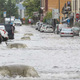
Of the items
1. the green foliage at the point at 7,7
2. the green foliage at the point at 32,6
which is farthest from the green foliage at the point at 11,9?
the green foliage at the point at 32,6

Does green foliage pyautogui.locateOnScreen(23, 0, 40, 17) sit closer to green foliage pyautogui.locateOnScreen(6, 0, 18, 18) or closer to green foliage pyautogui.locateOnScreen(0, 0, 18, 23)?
green foliage pyautogui.locateOnScreen(0, 0, 18, 23)

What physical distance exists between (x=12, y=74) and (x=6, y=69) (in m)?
0.25

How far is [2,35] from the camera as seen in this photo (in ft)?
103

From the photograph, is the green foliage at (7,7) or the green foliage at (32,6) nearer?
the green foliage at (32,6)

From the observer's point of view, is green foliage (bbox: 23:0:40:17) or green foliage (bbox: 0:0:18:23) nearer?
green foliage (bbox: 23:0:40:17)

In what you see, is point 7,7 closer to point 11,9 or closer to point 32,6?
point 11,9

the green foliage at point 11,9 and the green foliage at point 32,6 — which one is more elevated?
the green foliage at point 32,6

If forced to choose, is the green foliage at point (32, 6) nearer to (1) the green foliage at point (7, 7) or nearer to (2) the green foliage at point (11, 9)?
(1) the green foliage at point (7, 7)

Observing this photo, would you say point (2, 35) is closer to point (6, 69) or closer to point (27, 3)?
point (6, 69)

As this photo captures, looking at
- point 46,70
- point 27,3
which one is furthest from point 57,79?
point 27,3

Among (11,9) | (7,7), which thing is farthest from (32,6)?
(7,7)

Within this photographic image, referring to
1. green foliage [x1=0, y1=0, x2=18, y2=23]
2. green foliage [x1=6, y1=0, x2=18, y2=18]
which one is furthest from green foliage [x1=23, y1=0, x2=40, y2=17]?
green foliage [x1=6, y1=0, x2=18, y2=18]

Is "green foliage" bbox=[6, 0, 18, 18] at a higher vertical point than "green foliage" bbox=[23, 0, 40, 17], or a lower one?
lower

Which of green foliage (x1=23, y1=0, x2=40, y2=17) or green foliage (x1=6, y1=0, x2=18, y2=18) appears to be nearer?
green foliage (x1=23, y1=0, x2=40, y2=17)
